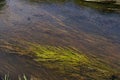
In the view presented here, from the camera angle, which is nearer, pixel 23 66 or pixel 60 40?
pixel 23 66

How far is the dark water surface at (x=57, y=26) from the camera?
7750 mm

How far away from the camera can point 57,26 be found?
31.0ft

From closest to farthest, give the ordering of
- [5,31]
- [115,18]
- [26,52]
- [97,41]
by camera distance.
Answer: [26,52] < [97,41] < [5,31] < [115,18]

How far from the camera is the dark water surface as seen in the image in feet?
25.4

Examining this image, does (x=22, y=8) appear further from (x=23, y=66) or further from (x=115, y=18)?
(x=23, y=66)

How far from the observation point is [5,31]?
902 centimetres

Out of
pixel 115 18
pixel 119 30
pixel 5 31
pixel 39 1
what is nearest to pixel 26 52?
pixel 5 31

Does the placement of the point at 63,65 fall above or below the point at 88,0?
below

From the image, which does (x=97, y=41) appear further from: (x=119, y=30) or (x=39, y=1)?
(x=39, y=1)

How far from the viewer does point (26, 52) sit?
24.9ft

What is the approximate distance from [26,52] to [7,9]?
4.09 m

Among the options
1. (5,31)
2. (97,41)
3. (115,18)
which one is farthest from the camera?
(115,18)

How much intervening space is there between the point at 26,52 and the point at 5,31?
1857 millimetres

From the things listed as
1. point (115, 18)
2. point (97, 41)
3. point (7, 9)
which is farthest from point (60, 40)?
point (7, 9)
